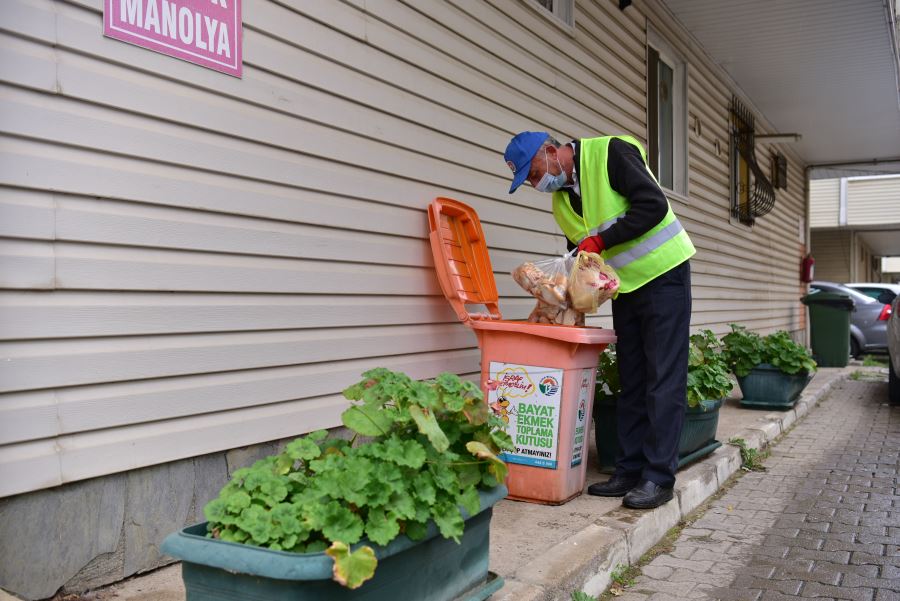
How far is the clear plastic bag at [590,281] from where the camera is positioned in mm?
3934

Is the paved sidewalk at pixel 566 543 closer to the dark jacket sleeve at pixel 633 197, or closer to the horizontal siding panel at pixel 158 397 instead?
the horizontal siding panel at pixel 158 397

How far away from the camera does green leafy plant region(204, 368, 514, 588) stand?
82.8 inches

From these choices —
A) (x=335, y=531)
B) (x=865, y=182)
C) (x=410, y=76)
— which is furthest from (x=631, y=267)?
(x=865, y=182)

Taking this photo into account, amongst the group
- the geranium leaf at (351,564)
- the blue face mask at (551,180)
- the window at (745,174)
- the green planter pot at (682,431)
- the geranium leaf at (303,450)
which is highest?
the window at (745,174)

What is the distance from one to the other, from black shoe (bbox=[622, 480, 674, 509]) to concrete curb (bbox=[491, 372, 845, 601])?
1.4 inches

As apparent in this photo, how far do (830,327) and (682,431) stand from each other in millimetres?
9831

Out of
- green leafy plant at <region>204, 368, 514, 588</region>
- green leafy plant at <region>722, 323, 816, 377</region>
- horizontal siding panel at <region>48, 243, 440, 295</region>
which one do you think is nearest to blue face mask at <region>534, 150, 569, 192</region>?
horizontal siding panel at <region>48, 243, 440, 295</region>

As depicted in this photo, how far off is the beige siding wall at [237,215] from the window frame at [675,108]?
3362 millimetres

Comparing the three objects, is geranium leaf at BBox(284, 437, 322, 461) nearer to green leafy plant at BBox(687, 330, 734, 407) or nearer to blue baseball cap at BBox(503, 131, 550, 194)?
blue baseball cap at BBox(503, 131, 550, 194)

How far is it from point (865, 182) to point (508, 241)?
24478 millimetres

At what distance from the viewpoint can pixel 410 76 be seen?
4.46 m

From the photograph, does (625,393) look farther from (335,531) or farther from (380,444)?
(335,531)

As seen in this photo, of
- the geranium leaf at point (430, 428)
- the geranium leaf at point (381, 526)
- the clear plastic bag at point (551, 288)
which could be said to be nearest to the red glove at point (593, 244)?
the clear plastic bag at point (551, 288)

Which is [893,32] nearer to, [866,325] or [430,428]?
[866,325]
